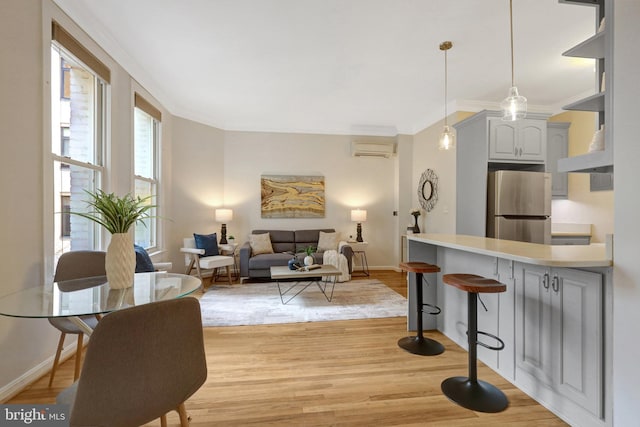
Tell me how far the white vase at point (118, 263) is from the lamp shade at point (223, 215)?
11.4 ft

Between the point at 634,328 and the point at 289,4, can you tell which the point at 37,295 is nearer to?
the point at 289,4

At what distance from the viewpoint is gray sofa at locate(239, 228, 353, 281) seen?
472cm

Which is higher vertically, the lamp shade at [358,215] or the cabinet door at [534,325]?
the lamp shade at [358,215]

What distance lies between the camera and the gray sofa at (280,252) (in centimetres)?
472

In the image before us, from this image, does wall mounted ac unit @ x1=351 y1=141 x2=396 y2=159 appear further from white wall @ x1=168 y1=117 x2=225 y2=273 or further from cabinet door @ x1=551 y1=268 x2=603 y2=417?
cabinet door @ x1=551 y1=268 x2=603 y2=417

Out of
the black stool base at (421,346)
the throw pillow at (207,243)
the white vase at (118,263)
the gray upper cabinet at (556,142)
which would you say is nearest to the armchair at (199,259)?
the throw pillow at (207,243)

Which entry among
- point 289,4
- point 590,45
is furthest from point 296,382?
point 289,4

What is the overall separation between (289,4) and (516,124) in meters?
3.07

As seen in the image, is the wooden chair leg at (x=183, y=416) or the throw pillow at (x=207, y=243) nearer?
the wooden chair leg at (x=183, y=416)

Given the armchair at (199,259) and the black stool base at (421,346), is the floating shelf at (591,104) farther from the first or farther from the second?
the armchair at (199,259)

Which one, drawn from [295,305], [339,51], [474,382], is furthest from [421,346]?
[339,51]

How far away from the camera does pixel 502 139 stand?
353 cm

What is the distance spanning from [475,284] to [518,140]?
2.69 meters

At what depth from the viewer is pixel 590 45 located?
5.29 feet
